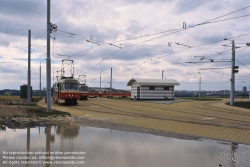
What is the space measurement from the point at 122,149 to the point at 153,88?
37.3 m

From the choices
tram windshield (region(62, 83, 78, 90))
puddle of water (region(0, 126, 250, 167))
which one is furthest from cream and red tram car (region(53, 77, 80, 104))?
puddle of water (region(0, 126, 250, 167))

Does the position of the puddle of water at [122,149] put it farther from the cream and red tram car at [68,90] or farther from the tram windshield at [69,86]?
the tram windshield at [69,86]

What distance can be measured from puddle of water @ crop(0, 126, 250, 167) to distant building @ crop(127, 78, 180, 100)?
1326 inches

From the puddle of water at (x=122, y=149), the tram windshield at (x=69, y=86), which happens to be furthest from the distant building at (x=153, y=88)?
the puddle of water at (x=122, y=149)

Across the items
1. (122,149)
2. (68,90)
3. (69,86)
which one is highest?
(69,86)

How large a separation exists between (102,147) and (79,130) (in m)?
3.71

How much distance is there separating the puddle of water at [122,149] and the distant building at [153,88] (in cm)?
3368

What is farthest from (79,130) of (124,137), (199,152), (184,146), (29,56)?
(29,56)

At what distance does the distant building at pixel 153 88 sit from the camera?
4559 centimetres

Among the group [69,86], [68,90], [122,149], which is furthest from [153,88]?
[122,149]

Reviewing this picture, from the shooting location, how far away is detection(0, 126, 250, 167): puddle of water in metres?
7.58

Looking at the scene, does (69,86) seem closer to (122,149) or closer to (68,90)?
(68,90)

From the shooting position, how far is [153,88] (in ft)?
151

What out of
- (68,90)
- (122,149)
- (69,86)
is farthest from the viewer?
(69,86)
